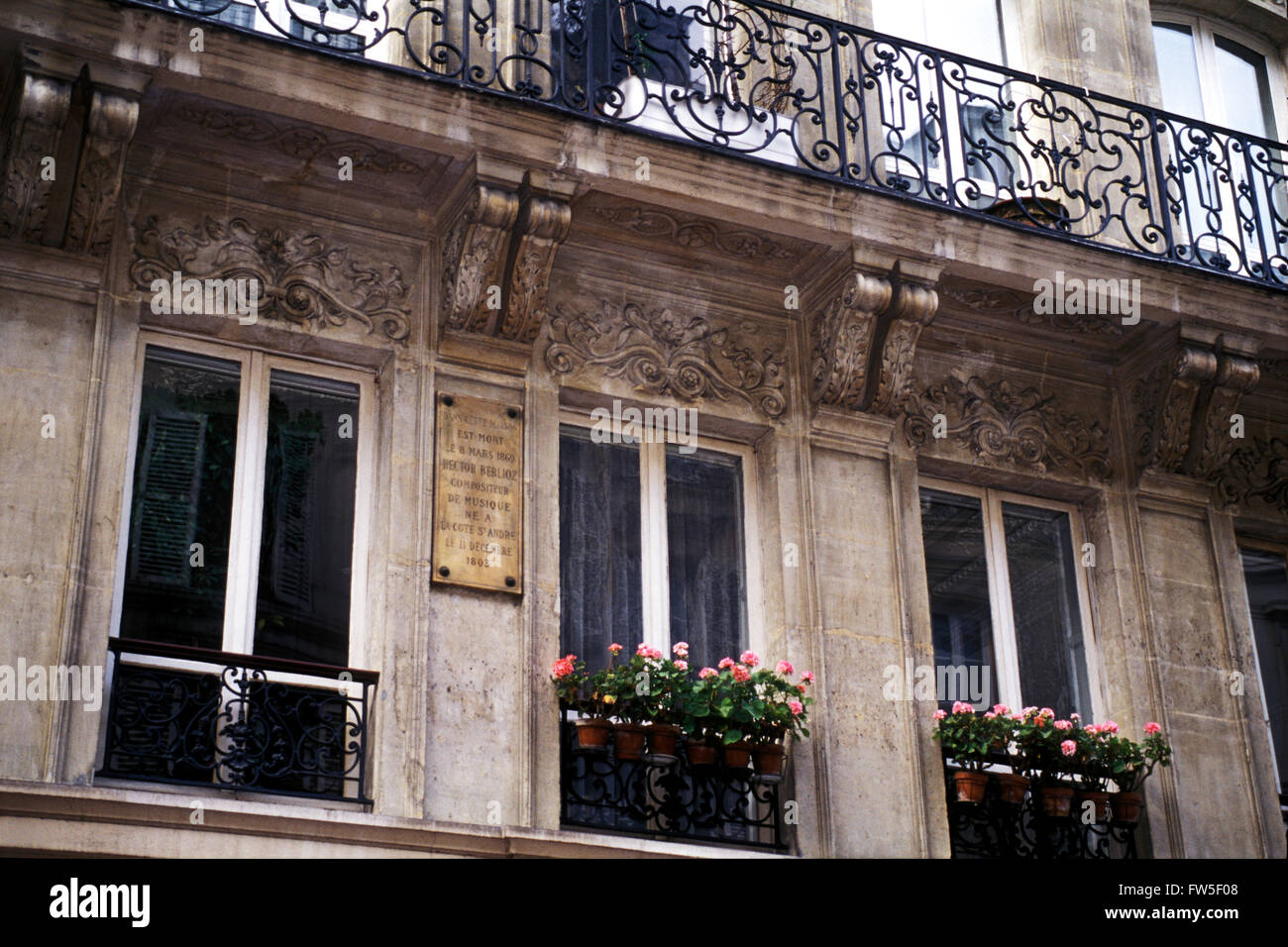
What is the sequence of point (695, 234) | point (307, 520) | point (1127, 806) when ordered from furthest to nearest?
point (695, 234)
point (1127, 806)
point (307, 520)

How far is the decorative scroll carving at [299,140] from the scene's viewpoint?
339 inches

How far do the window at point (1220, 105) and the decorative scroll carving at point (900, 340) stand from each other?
219 centimetres

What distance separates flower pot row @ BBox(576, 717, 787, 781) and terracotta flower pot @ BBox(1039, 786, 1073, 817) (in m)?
1.39

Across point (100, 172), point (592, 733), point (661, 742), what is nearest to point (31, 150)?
point (100, 172)

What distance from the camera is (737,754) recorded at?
846cm

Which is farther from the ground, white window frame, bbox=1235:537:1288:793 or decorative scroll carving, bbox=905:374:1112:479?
decorative scroll carving, bbox=905:374:1112:479

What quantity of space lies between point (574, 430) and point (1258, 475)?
3796 millimetres

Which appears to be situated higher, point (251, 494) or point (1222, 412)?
point (1222, 412)

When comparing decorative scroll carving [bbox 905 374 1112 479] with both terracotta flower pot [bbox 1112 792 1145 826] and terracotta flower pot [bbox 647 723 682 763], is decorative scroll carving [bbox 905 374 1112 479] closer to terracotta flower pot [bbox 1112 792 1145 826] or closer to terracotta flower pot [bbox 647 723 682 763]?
terracotta flower pot [bbox 1112 792 1145 826]

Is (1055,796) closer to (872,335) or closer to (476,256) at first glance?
(872,335)

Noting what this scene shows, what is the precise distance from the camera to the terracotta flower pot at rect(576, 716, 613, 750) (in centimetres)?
829

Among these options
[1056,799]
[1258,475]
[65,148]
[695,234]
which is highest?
[695,234]

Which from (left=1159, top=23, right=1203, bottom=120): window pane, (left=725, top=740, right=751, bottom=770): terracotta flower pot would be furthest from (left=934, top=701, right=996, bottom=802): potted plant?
(left=1159, top=23, right=1203, bottom=120): window pane

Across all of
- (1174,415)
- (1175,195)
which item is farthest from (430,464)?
(1175,195)
